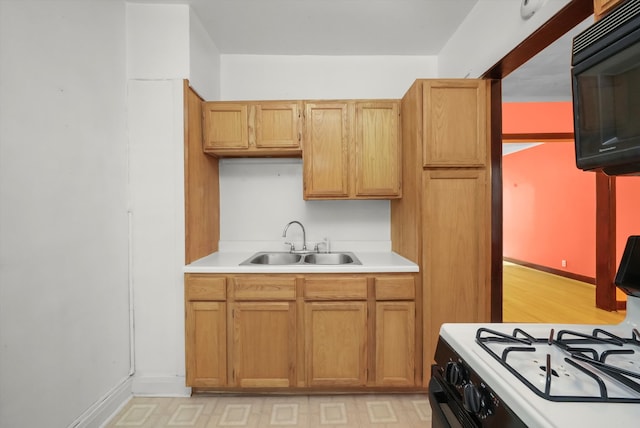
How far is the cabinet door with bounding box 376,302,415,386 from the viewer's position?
216 centimetres

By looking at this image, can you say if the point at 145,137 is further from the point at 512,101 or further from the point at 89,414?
the point at 512,101

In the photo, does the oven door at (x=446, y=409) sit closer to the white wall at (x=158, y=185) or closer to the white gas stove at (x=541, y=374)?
the white gas stove at (x=541, y=374)

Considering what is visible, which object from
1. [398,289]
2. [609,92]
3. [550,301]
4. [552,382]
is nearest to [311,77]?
[398,289]

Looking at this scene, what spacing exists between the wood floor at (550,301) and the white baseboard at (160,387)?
328 centimetres

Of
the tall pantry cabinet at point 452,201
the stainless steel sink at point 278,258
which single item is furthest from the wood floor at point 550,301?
the stainless steel sink at point 278,258

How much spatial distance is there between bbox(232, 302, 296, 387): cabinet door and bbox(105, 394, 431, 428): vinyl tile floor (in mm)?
147

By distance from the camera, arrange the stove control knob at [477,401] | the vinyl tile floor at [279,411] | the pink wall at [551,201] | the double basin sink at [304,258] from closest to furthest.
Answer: the stove control knob at [477,401] < the vinyl tile floor at [279,411] < the double basin sink at [304,258] < the pink wall at [551,201]

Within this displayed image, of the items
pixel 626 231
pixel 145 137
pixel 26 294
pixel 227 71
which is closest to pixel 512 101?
pixel 626 231

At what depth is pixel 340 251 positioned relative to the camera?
2.88 metres

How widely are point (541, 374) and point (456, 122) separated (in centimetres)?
177

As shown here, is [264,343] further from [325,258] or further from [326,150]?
[326,150]

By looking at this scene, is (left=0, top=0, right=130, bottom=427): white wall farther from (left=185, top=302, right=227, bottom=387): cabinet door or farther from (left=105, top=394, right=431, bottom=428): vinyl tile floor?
(left=185, top=302, right=227, bottom=387): cabinet door

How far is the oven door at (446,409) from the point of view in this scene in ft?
2.67

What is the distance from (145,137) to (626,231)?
5.30 metres
